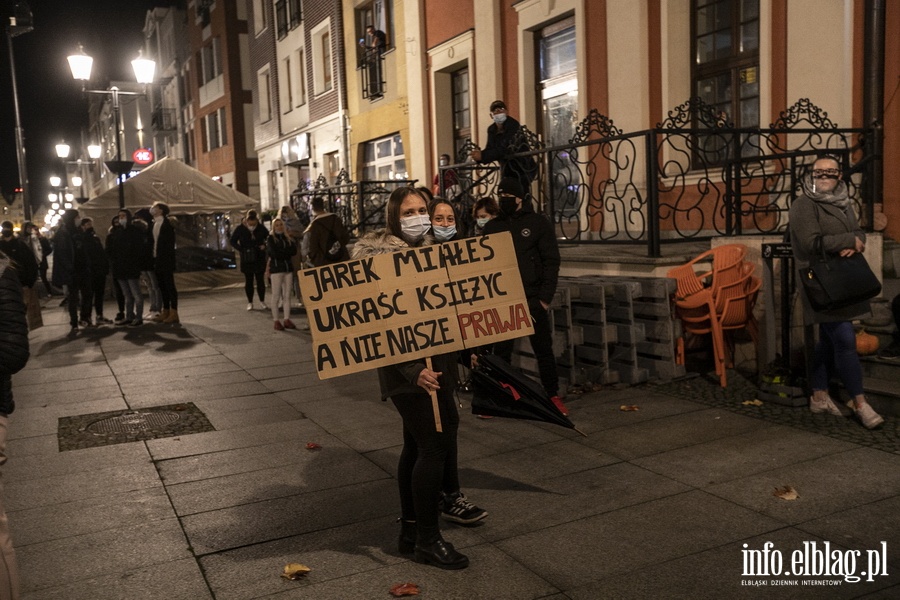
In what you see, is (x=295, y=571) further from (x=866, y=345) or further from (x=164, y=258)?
(x=164, y=258)

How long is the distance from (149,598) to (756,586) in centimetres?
270

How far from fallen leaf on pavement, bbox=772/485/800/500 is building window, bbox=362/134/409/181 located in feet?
50.2

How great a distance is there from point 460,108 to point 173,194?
28.8 feet

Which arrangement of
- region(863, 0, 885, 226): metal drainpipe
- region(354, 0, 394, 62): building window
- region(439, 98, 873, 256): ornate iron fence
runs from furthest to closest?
region(354, 0, 394, 62): building window
region(863, 0, 885, 226): metal drainpipe
region(439, 98, 873, 256): ornate iron fence

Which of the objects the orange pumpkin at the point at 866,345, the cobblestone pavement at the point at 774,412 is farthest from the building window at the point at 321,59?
the orange pumpkin at the point at 866,345

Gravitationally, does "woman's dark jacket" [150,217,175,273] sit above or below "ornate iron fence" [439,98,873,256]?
below

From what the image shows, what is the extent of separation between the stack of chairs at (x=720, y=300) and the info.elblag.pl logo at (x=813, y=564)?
359 cm

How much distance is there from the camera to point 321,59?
79.9 feet

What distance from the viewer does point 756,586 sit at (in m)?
3.69

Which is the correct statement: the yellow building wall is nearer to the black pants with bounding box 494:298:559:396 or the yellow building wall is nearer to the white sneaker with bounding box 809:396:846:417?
the black pants with bounding box 494:298:559:396

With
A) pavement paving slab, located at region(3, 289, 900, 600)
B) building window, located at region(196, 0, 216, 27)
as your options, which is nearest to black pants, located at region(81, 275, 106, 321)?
pavement paving slab, located at region(3, 289, 900, 600)

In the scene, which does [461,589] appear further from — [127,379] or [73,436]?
[127,379]

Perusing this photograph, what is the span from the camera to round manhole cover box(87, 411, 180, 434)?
7.06m

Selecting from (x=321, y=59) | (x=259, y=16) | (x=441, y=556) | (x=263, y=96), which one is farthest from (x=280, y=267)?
(x=259, y=16)
